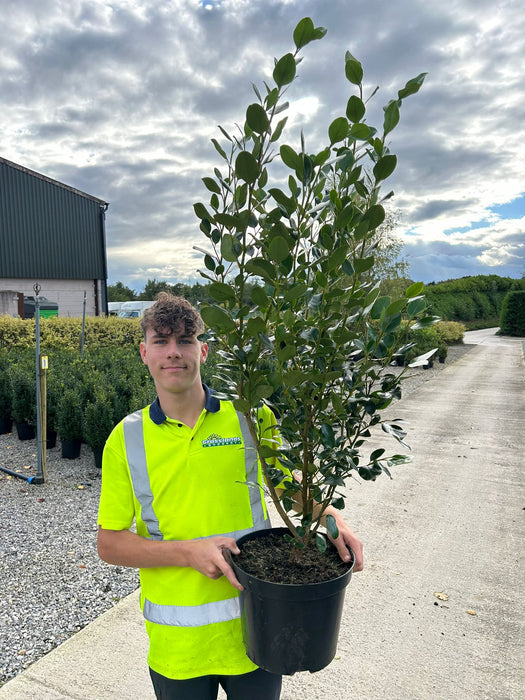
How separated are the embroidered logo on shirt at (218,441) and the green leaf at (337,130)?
1.01 metres

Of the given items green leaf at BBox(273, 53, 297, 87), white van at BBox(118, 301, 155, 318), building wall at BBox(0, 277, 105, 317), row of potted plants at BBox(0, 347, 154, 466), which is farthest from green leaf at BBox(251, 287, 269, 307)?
white van at BBox(118, 301, 155, 318)

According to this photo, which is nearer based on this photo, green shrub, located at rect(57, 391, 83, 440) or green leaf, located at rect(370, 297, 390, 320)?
green leaf, located at rect(370, 297, 390, 320)

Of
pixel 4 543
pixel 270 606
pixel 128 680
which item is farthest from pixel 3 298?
pixel 270 606

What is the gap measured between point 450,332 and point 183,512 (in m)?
23.7

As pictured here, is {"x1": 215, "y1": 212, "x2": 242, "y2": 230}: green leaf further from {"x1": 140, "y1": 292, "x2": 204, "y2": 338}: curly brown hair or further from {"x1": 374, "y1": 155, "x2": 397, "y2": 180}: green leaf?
{"x1": 140, "y1": 292, "x2": 204, "y2": 338}: curly brown hair

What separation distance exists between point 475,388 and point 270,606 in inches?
508

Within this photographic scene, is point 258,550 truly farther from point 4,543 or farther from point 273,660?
point 4,543

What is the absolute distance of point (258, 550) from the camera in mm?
1581

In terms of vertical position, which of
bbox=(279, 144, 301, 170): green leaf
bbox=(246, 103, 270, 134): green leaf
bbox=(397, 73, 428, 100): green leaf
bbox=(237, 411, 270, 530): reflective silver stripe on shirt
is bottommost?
bbox=(237, 411, 270, 530): reflective silver stripe on shirt

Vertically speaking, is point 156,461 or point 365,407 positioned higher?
point 365,407

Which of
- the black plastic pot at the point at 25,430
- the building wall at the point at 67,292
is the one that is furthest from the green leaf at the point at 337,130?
the building wall at the point at 67,292

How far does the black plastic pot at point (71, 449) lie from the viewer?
6.68 metres

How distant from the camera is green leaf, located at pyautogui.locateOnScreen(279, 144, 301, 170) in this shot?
1288mm

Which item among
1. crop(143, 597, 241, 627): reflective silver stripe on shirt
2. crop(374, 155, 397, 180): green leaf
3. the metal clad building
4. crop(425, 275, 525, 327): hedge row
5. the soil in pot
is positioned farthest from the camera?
crop(425, 275, 525, 327): hedge row
